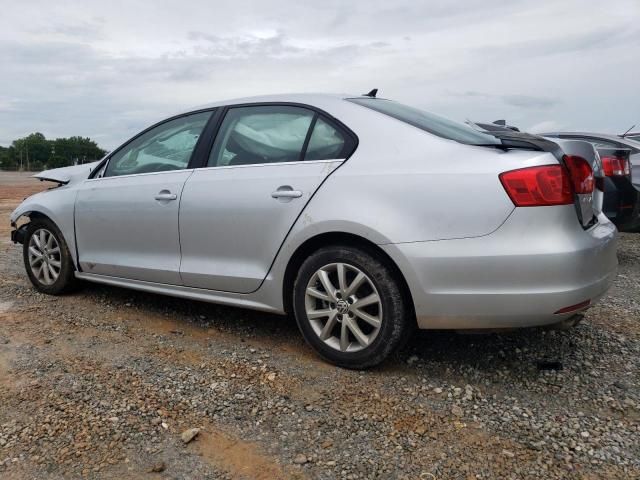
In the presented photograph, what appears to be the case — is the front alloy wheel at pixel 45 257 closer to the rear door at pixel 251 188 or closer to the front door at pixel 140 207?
the front door at pixel 140 207

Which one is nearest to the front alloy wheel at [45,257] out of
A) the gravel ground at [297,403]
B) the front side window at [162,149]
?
the gravel ground at [297,403]

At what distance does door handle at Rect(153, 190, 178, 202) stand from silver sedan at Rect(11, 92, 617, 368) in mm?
15

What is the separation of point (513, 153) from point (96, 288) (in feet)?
12.1

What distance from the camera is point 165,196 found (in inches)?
148

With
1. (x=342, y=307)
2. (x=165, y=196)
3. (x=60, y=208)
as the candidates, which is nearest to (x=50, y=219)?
(x=60, y=208)

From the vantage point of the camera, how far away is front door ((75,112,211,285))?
12.5 feet

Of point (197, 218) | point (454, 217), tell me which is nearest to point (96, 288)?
point (197, 218)

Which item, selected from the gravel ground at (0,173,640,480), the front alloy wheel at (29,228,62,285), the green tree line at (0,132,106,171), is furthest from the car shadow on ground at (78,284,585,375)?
the green tree line at (0,132,106,171)

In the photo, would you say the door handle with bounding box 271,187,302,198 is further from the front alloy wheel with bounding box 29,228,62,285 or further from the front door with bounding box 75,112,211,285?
the front alloy wheel with bounding box 29,228,62,285

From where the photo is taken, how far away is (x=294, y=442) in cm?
245

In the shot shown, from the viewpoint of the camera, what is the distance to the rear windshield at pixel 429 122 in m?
3.08

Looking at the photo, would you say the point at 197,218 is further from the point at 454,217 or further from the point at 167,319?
the point at 454,217

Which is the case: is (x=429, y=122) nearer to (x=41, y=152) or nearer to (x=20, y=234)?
(x=20, y=234)

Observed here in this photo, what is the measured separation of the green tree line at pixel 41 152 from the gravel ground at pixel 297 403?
5271 centimetres
